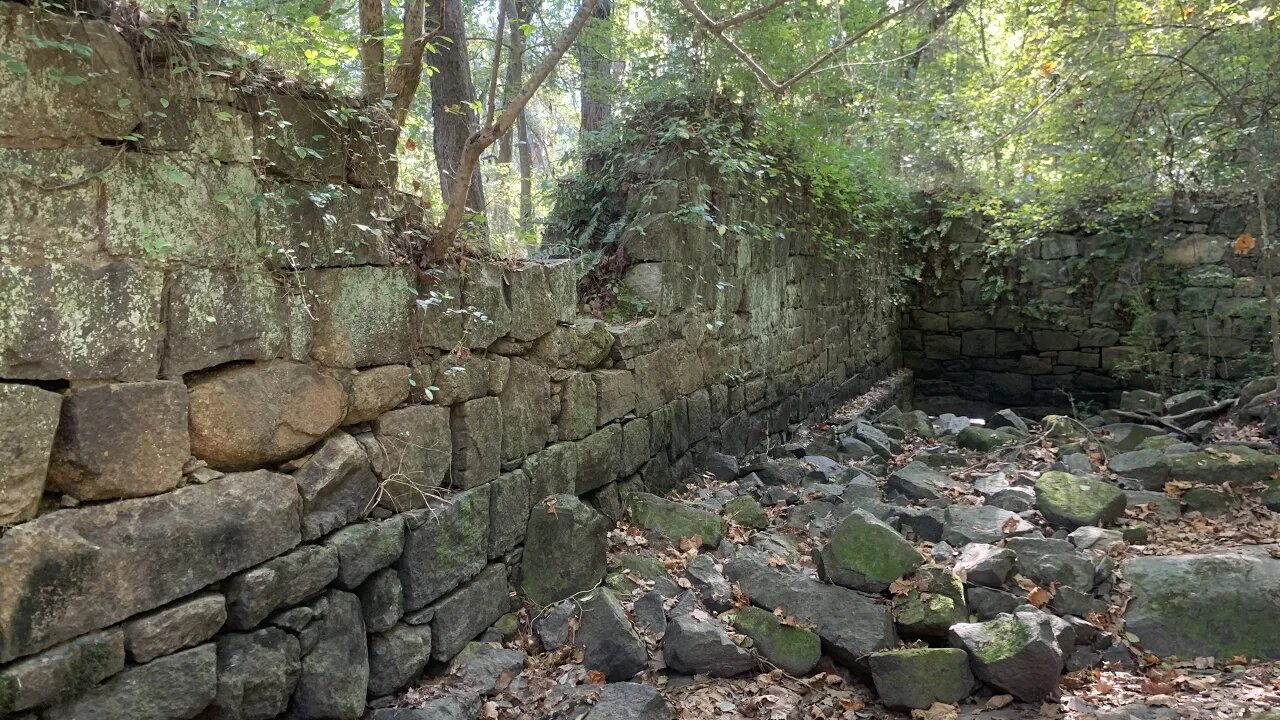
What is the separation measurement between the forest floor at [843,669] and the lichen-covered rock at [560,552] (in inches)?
4.6

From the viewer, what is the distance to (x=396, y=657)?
10.2 ft

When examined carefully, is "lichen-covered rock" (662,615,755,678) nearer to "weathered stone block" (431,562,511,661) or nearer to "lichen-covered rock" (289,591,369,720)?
"weathered stone block" (431,562,511,661)

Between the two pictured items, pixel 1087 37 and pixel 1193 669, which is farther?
pixel 1087 37

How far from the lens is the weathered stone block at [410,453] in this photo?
3.14 m

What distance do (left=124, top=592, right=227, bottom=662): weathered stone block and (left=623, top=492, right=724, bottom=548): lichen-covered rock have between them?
262 cm

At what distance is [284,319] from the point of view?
2.77m

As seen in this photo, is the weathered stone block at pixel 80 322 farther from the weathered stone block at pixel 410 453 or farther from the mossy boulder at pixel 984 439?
the mossy boulder at pixel 984 439

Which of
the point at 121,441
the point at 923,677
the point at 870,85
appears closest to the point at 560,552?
the point at 923,677

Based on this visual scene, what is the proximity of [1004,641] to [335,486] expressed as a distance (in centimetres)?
263

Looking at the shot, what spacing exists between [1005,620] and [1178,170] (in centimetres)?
898

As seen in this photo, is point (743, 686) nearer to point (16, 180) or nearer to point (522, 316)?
point (522, 316)

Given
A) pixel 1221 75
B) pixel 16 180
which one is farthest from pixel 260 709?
pixel 1221 75

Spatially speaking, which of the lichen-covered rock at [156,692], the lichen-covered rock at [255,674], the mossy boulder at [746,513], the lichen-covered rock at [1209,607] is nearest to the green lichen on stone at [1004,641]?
the lichen-covered rock at [1209,607]

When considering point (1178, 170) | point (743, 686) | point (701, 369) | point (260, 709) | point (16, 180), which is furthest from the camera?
point (1178, 170)
